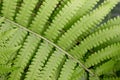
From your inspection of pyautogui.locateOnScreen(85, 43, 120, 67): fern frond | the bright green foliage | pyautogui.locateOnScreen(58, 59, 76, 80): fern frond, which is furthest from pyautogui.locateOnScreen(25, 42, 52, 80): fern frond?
pyautogui.locateOnScreen(85, 43, 120, 67): fern frond

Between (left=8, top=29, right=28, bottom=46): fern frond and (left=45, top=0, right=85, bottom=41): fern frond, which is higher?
(left=45, top=0, right=85, bottom=41): fern frond

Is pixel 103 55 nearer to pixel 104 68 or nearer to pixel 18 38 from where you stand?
pixel 104 68

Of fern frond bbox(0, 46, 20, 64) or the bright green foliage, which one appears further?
the bright green foliage

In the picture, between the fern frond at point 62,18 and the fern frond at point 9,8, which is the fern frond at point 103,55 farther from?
the fern frond at point 9,8

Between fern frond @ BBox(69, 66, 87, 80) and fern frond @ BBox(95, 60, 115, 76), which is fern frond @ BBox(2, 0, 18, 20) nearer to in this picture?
fern frond @ BBox(69, 66, 87, 80)

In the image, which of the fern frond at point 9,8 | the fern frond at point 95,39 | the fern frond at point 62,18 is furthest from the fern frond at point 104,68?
the fern frond at point 9,8

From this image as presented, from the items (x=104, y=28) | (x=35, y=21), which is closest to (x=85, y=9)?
(x=104, y=28)
